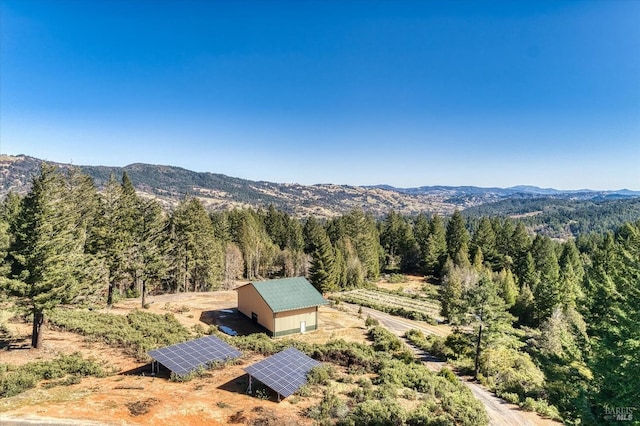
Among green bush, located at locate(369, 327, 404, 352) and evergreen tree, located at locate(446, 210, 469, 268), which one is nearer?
green bush, located at locate(369, 327, 404, 352)

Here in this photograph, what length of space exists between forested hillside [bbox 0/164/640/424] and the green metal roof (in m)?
12.1

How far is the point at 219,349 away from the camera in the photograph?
25.4 metres

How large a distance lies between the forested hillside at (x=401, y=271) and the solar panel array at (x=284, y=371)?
13795mm

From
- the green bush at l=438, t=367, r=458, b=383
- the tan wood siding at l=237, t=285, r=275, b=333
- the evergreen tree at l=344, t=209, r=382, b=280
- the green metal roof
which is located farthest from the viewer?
the evergreen tree at l=344, t=209, r=382, b=280

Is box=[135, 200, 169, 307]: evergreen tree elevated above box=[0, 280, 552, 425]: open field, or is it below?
above

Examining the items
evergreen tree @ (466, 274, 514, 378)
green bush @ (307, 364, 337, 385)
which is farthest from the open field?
evergreen tree @ (466, 274, 514, 378)

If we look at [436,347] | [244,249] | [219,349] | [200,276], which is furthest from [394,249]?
[219,349]

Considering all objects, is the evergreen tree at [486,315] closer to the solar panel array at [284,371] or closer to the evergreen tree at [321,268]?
the solar panel array at [284,371]

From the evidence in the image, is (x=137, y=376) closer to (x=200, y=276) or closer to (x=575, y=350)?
(x=575, y=350)

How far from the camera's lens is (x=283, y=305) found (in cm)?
3550

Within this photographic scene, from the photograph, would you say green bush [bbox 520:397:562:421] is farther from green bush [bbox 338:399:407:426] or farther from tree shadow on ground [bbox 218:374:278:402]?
tree shadow on ground [bbox 218:374:278:402]

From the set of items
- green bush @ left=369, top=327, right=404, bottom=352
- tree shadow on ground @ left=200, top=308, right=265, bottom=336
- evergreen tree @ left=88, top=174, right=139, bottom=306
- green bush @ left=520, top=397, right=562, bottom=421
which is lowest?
tree shadow on ground @ left=200, top=308, right=265, bottom=336

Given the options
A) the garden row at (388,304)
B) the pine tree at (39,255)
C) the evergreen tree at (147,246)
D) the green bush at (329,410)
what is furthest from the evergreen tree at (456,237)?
the pine tree at (39,255)

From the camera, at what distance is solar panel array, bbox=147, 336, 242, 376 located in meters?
22.1
